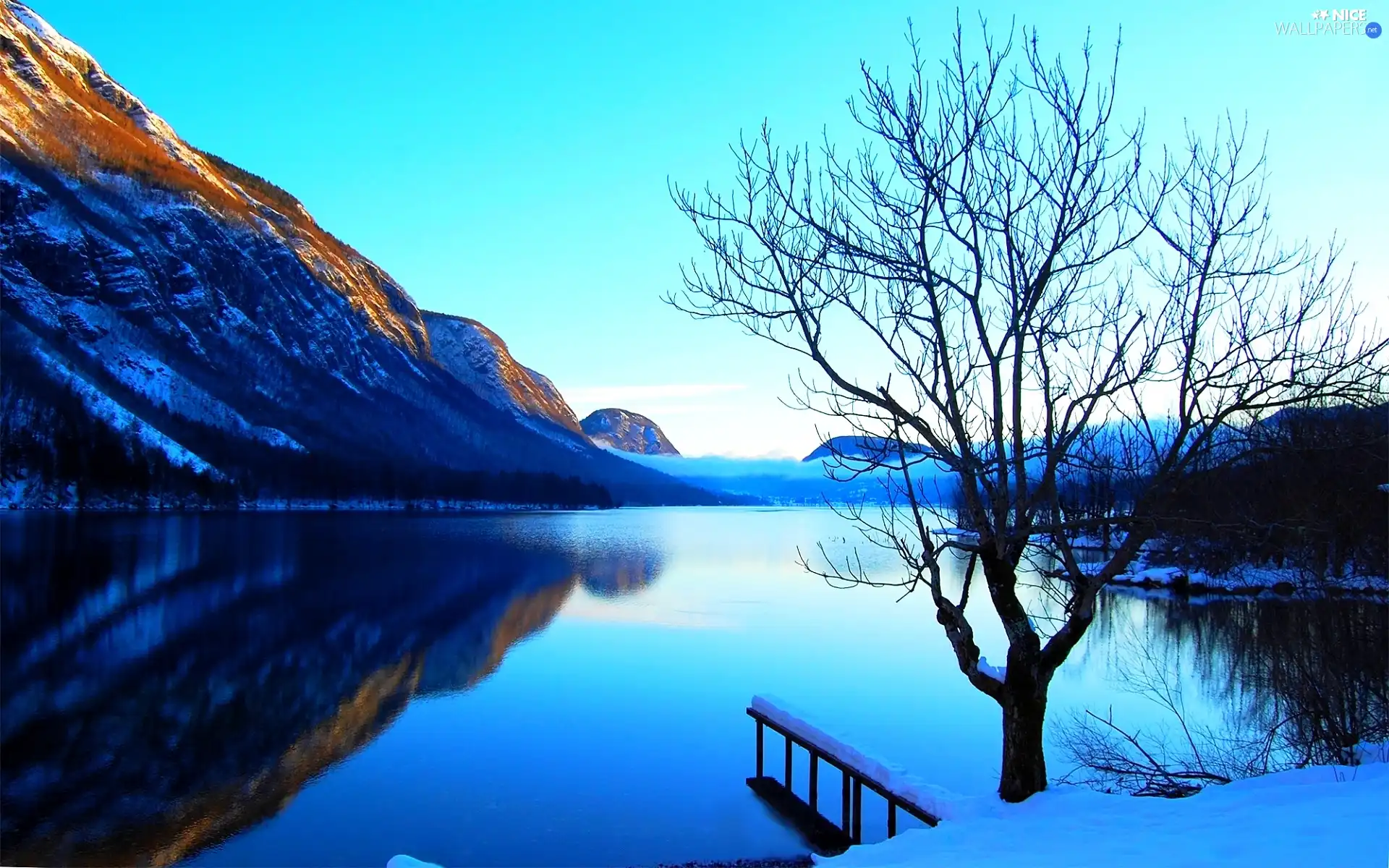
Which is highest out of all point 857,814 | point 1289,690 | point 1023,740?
point 1023,740

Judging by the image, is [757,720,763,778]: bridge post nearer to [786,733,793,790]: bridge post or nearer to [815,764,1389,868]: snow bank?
[786,733,793,790]: bridge post

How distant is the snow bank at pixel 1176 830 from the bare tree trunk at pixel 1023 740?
249 mm

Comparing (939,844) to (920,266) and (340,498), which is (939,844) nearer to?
(920,266)

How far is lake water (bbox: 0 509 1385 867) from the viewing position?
15469mm

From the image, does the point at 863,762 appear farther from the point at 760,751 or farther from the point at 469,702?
the point at 469,702

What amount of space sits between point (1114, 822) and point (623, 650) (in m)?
24.7

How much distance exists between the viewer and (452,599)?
146ft

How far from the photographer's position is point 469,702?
24656mm

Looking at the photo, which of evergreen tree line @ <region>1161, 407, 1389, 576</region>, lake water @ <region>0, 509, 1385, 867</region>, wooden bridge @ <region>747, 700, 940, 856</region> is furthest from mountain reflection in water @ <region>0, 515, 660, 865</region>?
evergreen tree line @ <region>1161, 407, 1389, 576</region>

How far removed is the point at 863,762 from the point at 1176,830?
681 centimetres

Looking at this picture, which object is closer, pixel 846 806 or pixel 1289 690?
pixel 846 806

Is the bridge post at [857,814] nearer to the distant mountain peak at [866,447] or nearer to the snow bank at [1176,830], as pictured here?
the snow bank at [1176,830]

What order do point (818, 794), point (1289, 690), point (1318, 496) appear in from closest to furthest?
point (1318, 496) < point (1289, 690) < point (818, 794)

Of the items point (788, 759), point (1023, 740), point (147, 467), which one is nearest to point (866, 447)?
point (1023, 740)
